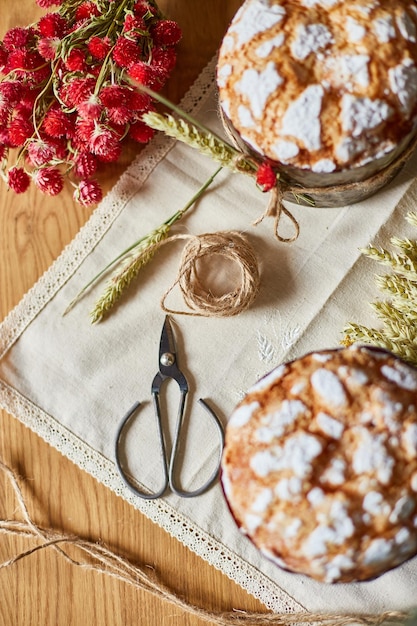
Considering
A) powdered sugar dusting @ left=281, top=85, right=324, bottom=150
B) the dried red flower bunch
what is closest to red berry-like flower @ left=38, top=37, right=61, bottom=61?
the dried red flower bunch

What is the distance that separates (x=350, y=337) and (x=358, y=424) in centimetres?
23

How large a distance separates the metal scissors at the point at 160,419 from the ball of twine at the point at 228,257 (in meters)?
0.07

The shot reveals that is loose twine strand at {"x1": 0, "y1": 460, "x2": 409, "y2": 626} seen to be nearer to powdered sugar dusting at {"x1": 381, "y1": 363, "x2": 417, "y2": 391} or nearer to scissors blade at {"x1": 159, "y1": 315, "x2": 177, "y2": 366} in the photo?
scissors blade at {"x1": 159, "y1": 315, "x2": 177, "y2": 366}

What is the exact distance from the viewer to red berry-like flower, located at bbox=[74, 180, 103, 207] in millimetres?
1134

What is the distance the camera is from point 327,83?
2.91ft

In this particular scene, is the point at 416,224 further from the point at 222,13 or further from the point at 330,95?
the point at 222,13

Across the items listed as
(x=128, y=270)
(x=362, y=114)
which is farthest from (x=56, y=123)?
(x=362, y=114)

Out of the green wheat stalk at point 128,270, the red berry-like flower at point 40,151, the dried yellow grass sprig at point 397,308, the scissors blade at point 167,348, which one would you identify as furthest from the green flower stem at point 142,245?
the dried yellow grass sprig at point 397,308

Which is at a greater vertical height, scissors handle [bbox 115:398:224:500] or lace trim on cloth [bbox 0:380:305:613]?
scissors handle [bbox 115:398:224:500]

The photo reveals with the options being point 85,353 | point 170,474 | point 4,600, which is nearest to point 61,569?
point 4,600

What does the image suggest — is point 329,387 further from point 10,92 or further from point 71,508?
point 10,92

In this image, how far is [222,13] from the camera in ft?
3.98

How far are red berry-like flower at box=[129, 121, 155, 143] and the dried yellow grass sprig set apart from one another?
16.3 inches

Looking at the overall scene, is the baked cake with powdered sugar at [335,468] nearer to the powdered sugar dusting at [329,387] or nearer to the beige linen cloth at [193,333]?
the powdered sugar dusting at [329,387]
